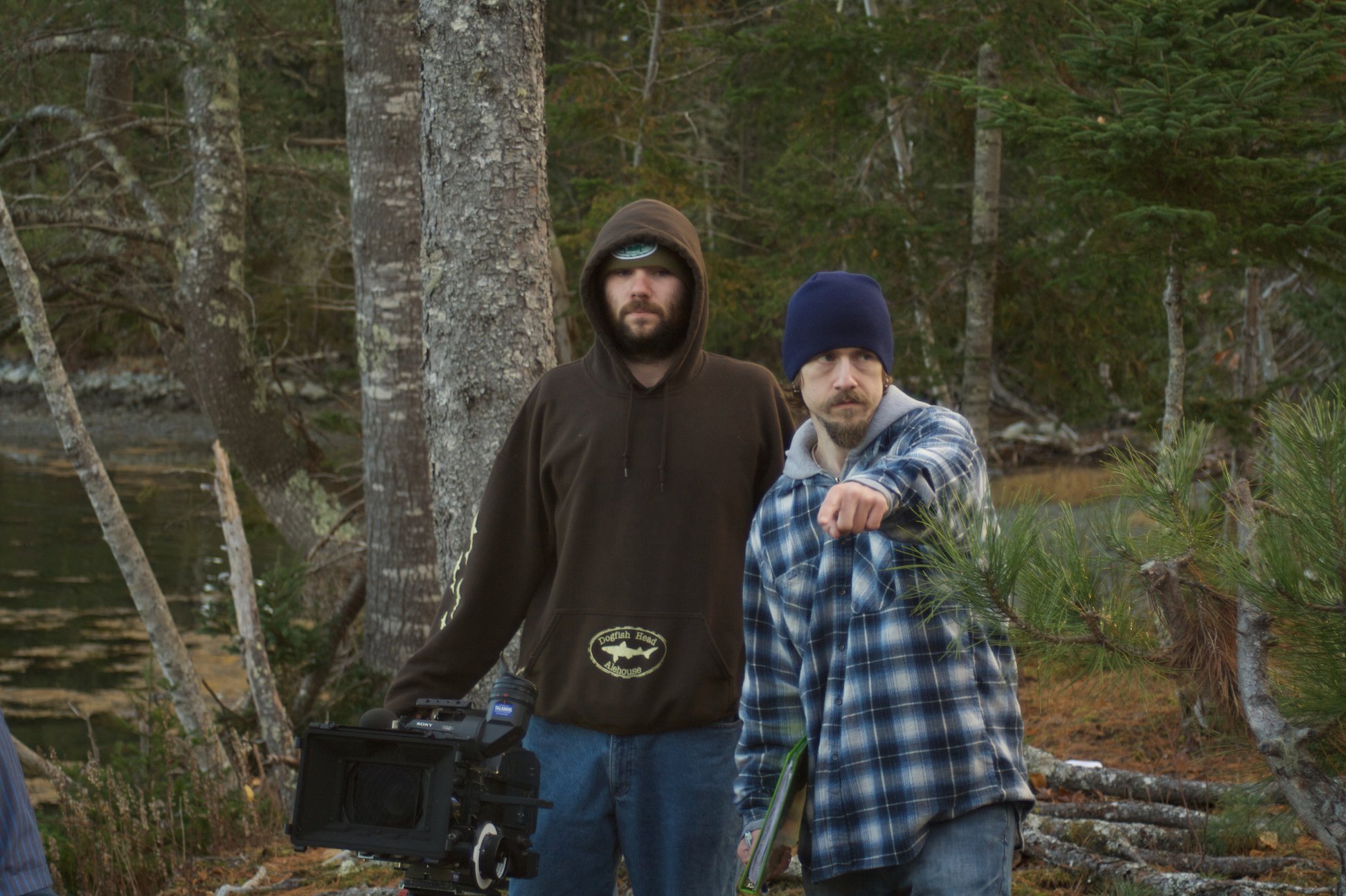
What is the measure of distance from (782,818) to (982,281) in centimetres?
731

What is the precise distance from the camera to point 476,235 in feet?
13.2

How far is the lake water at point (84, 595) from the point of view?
9.86 m

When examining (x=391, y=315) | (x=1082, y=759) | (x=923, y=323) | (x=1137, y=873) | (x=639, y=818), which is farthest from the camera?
(x=923, y=323)

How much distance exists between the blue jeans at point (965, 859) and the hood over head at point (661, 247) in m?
1.23

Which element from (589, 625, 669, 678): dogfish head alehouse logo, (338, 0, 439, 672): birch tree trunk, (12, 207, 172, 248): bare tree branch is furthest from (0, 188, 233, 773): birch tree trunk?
(589, 625, 669, 678): dogfish head alehouse logo

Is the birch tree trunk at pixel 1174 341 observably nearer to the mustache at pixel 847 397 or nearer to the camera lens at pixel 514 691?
the mustache at pixel 847 397

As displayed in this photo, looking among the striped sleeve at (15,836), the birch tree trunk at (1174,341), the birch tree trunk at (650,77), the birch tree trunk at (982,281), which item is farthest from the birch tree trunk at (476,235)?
the birch tree trunk at (650,77)

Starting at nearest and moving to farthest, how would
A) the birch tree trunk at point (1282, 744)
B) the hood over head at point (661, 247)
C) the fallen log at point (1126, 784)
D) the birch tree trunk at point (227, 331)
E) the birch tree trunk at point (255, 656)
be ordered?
the birch tree trunk at point (1282, 744), the hood over head at point (661, 247), the fallen log at point (1126, 784), the birch tree trunk at point (255, 656), the birch tree trunk at point (227, 331)

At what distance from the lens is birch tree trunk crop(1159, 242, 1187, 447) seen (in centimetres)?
536

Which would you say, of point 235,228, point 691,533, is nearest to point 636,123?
point 235,228

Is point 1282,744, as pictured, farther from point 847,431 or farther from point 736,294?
point 736,294

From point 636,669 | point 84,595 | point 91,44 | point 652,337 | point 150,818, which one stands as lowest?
A: point 84,595

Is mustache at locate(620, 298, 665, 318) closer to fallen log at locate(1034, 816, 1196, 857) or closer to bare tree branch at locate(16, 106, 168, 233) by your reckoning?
fallen log at locate(1034, 816, 1196, 857)

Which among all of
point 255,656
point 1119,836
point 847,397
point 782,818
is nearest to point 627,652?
point 782,818
